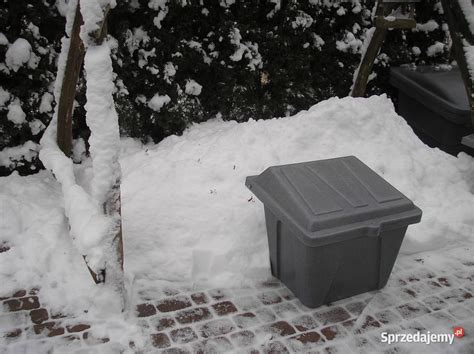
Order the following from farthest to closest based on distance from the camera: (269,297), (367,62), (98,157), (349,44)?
(349,44) → (367,62) → (269,297) → (98,157)

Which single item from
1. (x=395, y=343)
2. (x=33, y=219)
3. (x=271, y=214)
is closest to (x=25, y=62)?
(x=33, y=219)

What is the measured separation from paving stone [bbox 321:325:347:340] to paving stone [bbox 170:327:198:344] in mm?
825

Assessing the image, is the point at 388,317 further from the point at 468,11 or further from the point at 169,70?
the point at 169,70

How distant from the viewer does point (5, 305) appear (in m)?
3.48

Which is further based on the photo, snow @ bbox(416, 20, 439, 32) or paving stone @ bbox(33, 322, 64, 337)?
snow @ bbox(416, 20, 439, 32)

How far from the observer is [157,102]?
5.39 m

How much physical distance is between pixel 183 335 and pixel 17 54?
301 centimetres

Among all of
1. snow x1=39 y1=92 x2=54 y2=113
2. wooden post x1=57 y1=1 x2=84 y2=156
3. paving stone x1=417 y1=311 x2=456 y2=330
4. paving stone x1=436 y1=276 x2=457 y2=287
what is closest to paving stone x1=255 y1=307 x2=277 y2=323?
paving stone x1=417 y1=311 x2=456 y2=330

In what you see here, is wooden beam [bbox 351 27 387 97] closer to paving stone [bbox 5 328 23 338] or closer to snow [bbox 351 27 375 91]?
snow [bbox 351 27 375 91]

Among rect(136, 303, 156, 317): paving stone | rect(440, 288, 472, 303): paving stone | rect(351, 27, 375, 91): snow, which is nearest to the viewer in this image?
rect(136, 303, 156, 317): paving stone

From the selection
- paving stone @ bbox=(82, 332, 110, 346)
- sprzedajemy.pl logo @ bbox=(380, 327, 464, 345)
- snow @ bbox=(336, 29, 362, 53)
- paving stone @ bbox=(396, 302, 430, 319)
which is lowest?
paving stone @ bbox=(396, 302, 430, 319)

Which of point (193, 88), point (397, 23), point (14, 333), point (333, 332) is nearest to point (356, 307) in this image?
point (333, 332)

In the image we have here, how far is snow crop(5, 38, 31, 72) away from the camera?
464cm

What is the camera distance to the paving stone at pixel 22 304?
3.45 meters
